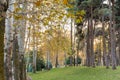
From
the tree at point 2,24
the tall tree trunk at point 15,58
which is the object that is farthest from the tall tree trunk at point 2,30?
the tall tree trunk at point 15,58

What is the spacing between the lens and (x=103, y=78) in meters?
20.7

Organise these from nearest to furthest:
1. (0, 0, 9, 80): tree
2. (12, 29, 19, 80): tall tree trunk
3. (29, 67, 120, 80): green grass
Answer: (0, 0, 9, 80): tree → (12, 29, 19, 80): tall tree trunk → (29, 67, 120, 80): green grass

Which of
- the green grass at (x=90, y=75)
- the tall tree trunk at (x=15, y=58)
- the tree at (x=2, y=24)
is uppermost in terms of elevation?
the tree at (x=2, y=24)

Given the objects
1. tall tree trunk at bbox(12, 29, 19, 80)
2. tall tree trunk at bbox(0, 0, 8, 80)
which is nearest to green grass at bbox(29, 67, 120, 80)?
tall tree trunk at bbox(12, 29, 19, 80)

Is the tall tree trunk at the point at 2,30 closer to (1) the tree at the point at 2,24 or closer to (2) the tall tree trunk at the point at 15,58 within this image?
(1) the tree at the point at 2,24

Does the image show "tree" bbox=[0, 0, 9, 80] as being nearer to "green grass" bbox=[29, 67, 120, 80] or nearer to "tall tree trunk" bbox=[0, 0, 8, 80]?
"tall tree trunk" bbox=[0, 0, 8, 80]

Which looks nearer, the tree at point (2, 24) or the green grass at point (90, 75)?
the tree at point (2, 24)

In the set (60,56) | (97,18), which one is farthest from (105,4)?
(60,56)

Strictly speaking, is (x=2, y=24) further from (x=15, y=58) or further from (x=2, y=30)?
(x=15, y=58)

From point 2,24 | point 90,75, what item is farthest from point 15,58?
point 90,75

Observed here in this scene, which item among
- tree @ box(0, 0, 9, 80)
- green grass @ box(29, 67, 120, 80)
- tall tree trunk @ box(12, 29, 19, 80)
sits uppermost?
tree @ box(0, 0, 9, 80)

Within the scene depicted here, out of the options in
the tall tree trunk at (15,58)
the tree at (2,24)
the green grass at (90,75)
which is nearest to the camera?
the tree at (2,24)

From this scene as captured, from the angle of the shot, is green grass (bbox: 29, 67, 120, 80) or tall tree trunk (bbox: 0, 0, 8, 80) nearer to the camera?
tall tree trunk (bbox: 0, 0, 8, 80)

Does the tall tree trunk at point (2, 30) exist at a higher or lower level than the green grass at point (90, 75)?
higher
